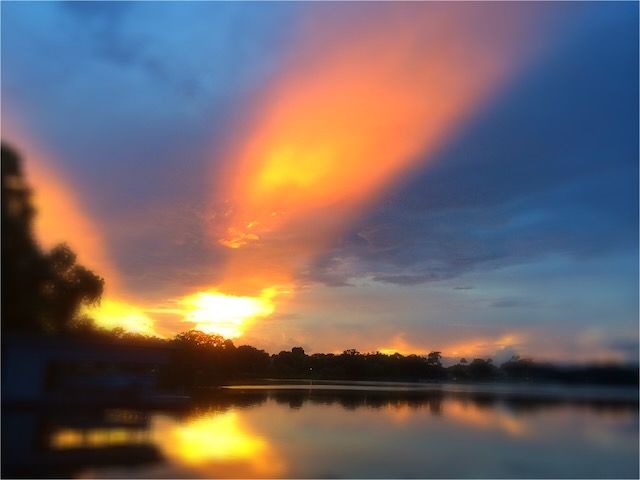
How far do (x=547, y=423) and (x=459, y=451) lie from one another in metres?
12.2

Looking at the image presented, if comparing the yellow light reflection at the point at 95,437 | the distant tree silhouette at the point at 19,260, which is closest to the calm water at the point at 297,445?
the yellow light reflection at the point at 95,437

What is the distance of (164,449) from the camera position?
48.3 ft

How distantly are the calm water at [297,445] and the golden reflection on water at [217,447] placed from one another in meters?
0.03

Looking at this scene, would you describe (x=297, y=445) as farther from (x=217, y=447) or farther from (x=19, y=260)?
(x=19, y=260)

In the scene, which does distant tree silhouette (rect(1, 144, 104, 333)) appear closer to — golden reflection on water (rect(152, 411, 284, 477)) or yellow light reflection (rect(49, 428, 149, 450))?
golden reflection on water (rect(152, 411, 284, 477))

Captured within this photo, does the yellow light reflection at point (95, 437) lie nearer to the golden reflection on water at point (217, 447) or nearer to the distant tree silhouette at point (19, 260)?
the golden reflection on water at point (217, 447)

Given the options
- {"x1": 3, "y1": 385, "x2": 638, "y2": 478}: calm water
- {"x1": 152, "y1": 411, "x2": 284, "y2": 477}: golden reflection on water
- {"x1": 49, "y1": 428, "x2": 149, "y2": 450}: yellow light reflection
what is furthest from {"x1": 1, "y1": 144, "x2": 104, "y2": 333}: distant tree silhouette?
{"x1": 49, "y1": 428, "x2": 149, "y2": 450}: yellow light reflection

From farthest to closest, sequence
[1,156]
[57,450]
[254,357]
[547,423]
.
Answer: [254,357], [547,423], [1,156], [57,450]

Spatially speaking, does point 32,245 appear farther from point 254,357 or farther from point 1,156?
point 254,357

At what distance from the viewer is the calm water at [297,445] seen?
41.9 ft

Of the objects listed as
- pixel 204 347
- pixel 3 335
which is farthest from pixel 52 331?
pixel 204 347

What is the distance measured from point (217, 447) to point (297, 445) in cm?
241

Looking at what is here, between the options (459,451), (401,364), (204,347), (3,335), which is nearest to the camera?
(459,451)

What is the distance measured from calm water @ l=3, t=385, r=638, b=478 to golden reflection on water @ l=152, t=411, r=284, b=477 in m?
0.03
